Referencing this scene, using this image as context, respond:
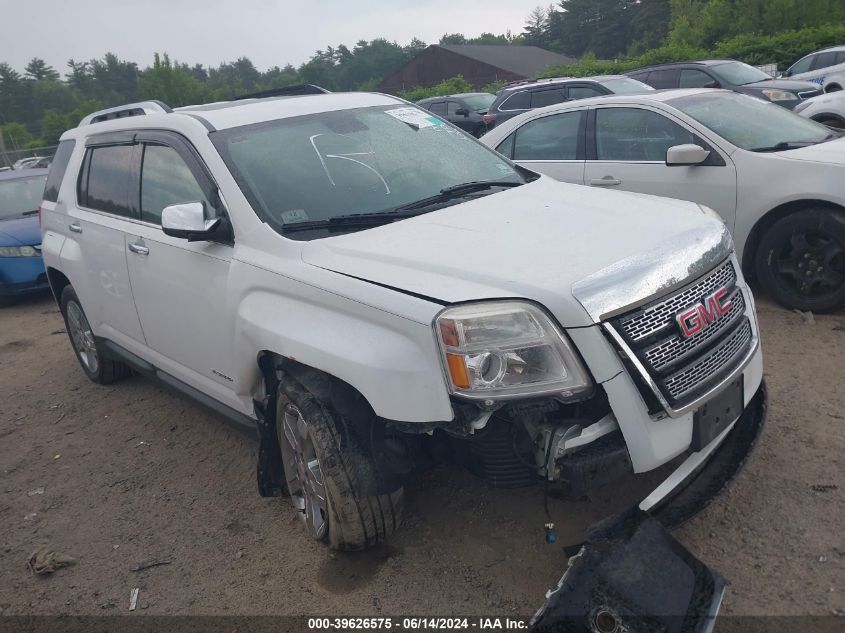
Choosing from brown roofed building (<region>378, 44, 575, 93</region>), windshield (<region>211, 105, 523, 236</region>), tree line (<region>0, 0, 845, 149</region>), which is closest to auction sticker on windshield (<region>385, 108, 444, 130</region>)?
windshield (<region>211, 105, 523, 236</region>)

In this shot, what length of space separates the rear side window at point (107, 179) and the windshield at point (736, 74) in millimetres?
12230

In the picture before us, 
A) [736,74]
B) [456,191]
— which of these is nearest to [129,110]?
[456,191]

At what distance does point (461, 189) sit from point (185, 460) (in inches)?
90.9

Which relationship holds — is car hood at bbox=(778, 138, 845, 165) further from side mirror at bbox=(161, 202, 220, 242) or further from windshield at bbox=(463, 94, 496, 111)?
windshield at bbox=(463, 94, 496, 111)

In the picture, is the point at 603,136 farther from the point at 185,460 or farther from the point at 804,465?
the point at 185,460

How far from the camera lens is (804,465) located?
325 centimetres

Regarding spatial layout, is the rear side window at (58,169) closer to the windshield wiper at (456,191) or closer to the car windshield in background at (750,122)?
the windshield wiper at (456,191)

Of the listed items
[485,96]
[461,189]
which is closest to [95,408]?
[461,189]

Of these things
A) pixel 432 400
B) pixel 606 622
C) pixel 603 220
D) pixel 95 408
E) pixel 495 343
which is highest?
pixel 603 220

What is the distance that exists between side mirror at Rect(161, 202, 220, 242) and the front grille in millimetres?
1844

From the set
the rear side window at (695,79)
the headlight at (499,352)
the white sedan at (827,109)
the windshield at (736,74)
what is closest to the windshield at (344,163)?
the headlight at (499,352)

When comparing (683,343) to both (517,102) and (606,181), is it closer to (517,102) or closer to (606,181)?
(606,181)

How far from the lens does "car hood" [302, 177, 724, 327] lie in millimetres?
2369

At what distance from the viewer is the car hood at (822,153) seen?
4875 mm
